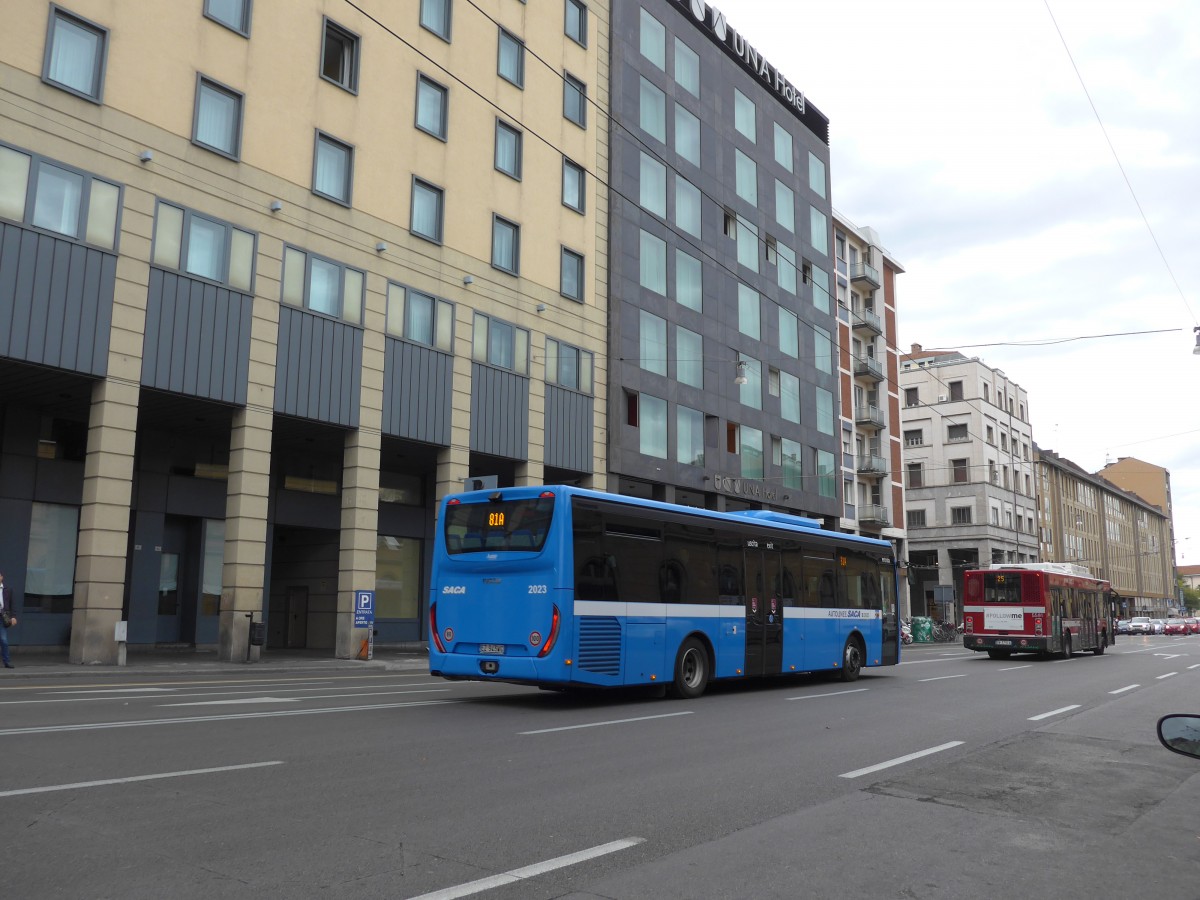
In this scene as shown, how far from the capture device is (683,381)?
126 feet

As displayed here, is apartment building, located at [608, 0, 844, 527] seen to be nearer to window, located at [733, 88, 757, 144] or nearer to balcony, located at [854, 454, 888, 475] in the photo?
window, located at [733, 88, 757, 144]

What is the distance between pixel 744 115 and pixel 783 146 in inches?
152

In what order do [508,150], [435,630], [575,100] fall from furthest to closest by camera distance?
1. [575,100]
2. [508,150]
3. [435,630]

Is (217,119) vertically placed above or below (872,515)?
above

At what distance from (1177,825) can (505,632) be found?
850 centimetres

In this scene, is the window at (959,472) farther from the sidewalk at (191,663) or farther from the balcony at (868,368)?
the sidewalk at (191,663)

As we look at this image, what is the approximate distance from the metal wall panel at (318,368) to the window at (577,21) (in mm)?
15566

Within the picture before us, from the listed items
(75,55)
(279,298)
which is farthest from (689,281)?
(75,55)

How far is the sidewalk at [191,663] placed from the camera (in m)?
18.3

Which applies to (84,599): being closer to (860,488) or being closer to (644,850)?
(644,850)

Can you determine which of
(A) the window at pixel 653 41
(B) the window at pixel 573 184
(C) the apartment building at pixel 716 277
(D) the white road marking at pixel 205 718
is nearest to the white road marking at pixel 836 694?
(D) the white road marking at pixel 205 718

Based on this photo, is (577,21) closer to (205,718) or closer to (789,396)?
(789,396)

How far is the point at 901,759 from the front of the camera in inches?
370

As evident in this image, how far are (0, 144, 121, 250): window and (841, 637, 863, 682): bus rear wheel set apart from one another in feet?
57.5
